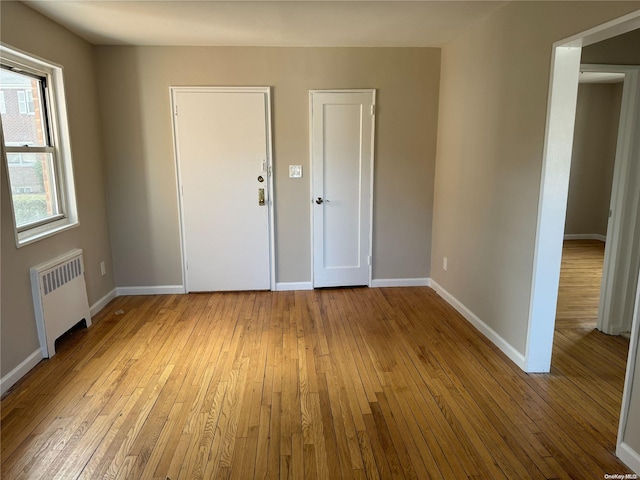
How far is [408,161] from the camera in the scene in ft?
13.8

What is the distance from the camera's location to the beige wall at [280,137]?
387cm

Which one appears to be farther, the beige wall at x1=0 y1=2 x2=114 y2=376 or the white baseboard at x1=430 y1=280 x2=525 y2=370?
the white baseboard at x1=430 y1=280 x2=525 y2=370

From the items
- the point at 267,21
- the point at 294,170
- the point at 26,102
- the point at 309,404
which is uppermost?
the point at 267,21

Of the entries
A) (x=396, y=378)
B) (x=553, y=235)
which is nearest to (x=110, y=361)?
(x=396, y=378)

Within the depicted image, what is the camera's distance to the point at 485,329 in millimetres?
3229

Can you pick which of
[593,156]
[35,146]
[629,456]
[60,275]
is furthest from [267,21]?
[593,156]

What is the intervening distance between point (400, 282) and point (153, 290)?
2632 millimetres

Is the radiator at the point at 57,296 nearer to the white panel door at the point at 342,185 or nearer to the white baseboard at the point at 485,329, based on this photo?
the white panel door at the point at 342,185

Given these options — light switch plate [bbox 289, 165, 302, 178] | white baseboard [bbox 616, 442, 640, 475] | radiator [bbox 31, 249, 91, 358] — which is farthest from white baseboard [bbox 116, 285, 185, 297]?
white baseboard [bbox 616, 442, 640, 475]

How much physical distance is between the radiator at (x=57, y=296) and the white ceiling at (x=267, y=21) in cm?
178

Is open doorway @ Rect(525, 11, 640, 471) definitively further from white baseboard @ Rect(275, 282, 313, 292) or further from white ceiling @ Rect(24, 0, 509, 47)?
white baseboard @ Rect(275, 282, 313, 292)

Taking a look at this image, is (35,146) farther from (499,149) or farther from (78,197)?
(499,149)

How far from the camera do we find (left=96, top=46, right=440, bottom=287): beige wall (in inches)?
Answer: 152

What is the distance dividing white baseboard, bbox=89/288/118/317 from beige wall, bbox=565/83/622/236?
6715mm
